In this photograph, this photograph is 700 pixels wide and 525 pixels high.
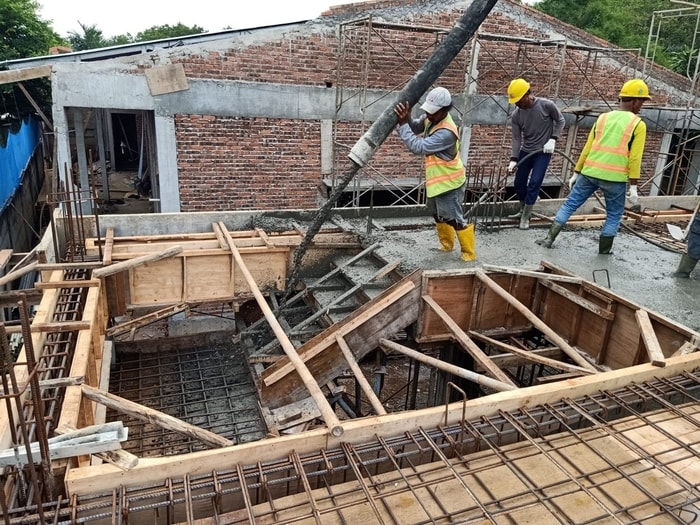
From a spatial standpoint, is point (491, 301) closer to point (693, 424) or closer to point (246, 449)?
point (693, 424)

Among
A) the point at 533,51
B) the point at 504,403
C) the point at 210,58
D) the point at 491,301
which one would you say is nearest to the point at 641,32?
the point at 533,51

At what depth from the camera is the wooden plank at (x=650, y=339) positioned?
Result: 4.00 meters

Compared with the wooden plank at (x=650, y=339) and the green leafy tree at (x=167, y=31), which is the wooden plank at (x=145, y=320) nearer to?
the wooden plank at (x=650, y=339)

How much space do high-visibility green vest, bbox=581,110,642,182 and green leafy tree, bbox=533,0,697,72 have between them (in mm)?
21611

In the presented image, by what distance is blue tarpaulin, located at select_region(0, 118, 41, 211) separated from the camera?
472 inches

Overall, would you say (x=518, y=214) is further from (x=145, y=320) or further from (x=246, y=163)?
(x=145, y=320)

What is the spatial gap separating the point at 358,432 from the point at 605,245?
15.9 feet

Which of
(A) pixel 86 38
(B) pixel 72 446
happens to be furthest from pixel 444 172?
(A) pixel 86 38

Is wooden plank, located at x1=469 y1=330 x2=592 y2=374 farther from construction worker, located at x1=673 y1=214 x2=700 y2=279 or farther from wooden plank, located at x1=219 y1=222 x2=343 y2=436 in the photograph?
construction worker, located at x1=673 y1=214 x2=700 y2=279

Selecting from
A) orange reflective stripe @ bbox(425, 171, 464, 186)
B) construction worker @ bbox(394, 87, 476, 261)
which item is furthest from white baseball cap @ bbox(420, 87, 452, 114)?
orange reflective stripe @ bbox(425, 171, 464, 186)

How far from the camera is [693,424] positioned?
3521 millimetres

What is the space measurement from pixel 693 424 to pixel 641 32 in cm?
2911

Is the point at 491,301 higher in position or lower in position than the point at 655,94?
lower

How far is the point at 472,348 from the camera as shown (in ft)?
15.4
